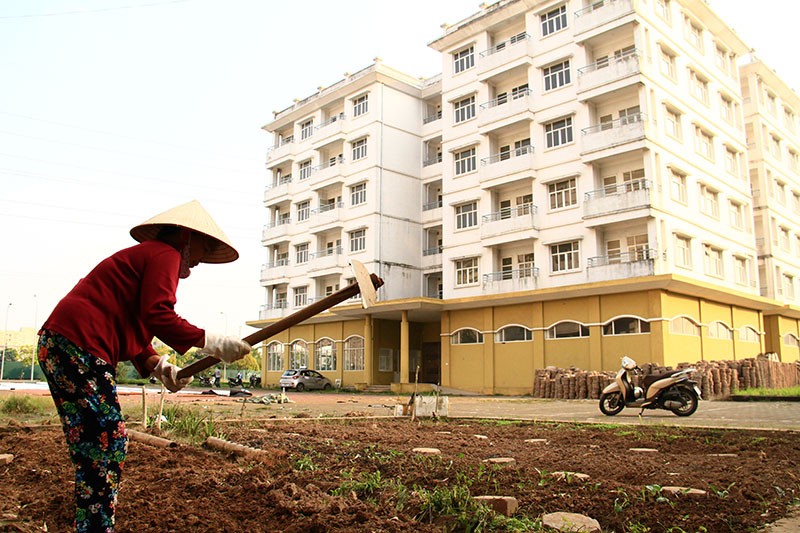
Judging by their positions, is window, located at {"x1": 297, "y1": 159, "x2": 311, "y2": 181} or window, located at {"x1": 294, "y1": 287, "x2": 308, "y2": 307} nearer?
window, located at {"x1": 294, "y1": 287, "x2": 308, "y2": 307}

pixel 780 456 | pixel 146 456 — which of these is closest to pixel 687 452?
pixel 780 456

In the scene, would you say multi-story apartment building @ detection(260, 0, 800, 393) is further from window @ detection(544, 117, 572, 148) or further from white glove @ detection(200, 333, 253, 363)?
white glove @ detection(200, 333, 253, 363)

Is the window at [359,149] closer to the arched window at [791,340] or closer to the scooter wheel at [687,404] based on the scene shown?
the arched window at [791,340]

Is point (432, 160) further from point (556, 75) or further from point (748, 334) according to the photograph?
point (748, 334)

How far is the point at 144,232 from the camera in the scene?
3611 mm

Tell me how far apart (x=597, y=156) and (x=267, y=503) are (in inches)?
1010

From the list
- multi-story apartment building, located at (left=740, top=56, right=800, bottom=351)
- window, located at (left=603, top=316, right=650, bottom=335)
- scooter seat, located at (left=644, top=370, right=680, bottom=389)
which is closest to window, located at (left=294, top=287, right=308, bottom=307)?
window, located at (left=603, top=316, right=650, bottom=335)

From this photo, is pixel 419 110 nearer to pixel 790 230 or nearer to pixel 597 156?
pixel 597 156

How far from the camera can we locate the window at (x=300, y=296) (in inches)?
1613

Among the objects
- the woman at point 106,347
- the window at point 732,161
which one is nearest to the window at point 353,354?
the window at point 732,161

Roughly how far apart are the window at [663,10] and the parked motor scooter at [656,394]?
21066mm

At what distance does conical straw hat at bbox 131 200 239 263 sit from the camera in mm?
3443

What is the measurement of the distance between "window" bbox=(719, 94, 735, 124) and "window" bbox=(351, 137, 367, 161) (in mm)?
19000

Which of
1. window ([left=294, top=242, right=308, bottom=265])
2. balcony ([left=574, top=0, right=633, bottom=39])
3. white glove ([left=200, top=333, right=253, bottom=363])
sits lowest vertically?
white glove ([left=200, top=333, right=253, bottom=363])
